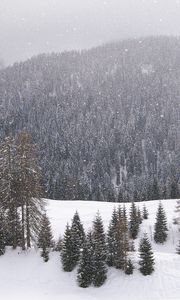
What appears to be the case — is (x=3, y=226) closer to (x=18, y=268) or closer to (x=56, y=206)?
(x=18, y=268)

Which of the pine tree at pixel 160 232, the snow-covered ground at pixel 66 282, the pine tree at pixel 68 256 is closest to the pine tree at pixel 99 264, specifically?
the snow-covered ground at pixel 66 282

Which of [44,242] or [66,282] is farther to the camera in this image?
[44,242]

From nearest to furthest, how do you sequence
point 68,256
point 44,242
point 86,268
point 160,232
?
point 86,268, point 68,256, point 44,242, point 160,232

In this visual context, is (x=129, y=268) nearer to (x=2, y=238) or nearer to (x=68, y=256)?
(x=68, y=256)

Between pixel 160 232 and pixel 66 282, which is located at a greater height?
pixel 160 232

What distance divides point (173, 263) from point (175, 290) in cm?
392

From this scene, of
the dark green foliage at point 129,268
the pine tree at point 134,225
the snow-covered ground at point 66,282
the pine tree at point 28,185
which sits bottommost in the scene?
the snow-covered ground at point 66,282

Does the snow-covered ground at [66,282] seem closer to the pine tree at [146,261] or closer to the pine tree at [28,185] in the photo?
the pine tree at [146,261]

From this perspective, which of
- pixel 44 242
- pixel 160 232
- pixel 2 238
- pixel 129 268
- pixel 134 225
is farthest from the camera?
pixel 134 225

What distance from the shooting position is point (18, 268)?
107ft

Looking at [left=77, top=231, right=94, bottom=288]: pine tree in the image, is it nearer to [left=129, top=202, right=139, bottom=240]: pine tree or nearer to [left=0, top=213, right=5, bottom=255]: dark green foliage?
[left=0, top=213, right=5, bottom=255]: dark green foliage

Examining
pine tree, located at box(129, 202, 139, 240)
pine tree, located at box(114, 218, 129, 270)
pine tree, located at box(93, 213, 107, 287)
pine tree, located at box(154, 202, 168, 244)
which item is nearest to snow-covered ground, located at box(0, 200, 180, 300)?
pine tree, located at box(93, 213, 107, 287)

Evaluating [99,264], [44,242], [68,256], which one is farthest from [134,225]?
[99,264]

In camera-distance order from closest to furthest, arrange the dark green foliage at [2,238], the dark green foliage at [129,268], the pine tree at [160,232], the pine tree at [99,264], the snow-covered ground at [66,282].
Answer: the snow-covered ground at [66,282] → the pine tree at [99,264] → the dark green foliage at [129,268] → the dark green foliage at [2,238] → the pine tree at [160,232]
